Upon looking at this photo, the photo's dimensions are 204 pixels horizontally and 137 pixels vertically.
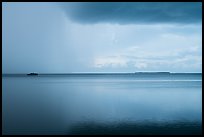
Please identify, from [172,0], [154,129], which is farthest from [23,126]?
[172,0]

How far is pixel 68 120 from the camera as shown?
478 inches

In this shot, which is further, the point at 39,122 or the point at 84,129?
the point at 39,122

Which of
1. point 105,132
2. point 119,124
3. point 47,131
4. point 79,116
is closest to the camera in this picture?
point 105,132

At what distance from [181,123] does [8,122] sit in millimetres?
7203

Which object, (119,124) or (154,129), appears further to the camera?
(119,124)

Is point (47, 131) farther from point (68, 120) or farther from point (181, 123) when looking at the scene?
point (181, 123)

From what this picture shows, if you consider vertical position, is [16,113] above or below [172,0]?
below

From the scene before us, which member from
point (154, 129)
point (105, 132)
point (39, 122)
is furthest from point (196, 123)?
point (39, 122)

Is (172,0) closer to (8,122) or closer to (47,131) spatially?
(47,131)

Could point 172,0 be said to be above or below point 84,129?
above

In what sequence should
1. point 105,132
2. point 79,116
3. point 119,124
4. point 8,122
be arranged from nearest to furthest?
point 105,132, point 119,124, point 8,122, point 79,116

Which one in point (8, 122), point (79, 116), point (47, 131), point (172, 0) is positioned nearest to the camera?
point (172, 0)

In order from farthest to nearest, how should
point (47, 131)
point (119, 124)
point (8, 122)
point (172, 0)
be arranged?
point (8, 122), point (119, 124), point (47, 131), point (172, 0)

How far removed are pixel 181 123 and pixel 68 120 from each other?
486cm
